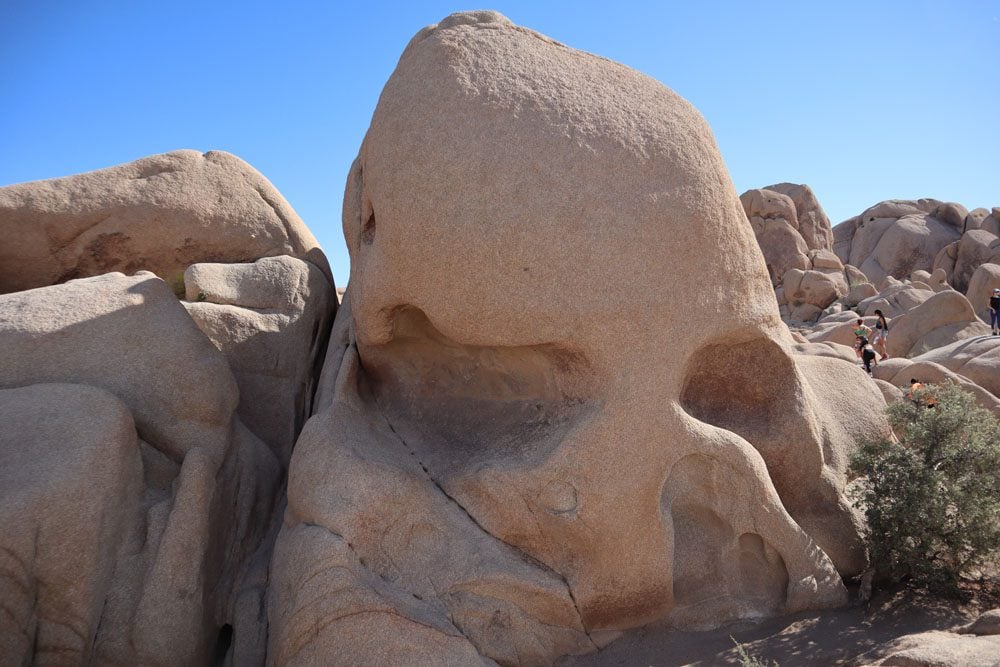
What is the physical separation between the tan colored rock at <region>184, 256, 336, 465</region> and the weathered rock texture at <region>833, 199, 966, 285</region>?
30265 millimetres

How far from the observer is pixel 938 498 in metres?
4.80

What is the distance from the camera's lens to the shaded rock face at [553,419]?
15.0 ft

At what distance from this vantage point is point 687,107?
533cm

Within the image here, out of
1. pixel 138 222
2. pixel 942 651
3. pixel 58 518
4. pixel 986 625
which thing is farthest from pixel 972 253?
pixel 58 518

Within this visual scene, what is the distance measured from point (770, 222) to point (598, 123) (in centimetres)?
2711

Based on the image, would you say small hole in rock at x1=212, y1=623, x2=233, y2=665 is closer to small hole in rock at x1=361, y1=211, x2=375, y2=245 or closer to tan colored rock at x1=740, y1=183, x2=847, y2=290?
small hole in rock at x1=361, y1=211, x2=375, y2=245

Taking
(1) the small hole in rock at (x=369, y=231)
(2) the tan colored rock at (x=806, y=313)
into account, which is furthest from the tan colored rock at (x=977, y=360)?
(2) the tan colored rock at (x=806, y=313)

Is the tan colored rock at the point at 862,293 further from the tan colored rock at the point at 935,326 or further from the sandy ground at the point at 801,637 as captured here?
the sandy ground at the point at 801,637

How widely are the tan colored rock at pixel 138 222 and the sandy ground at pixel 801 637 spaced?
4.86 metres

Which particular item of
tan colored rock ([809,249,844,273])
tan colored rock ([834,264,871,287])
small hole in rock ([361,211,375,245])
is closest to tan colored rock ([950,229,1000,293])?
tan colored rock ([834,264,871,287])

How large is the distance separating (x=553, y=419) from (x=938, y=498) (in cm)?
246

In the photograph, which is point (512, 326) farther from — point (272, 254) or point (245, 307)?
point (272, 254)

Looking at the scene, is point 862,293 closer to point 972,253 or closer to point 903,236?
point 972,253

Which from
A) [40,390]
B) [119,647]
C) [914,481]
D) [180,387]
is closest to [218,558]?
[119,647]
